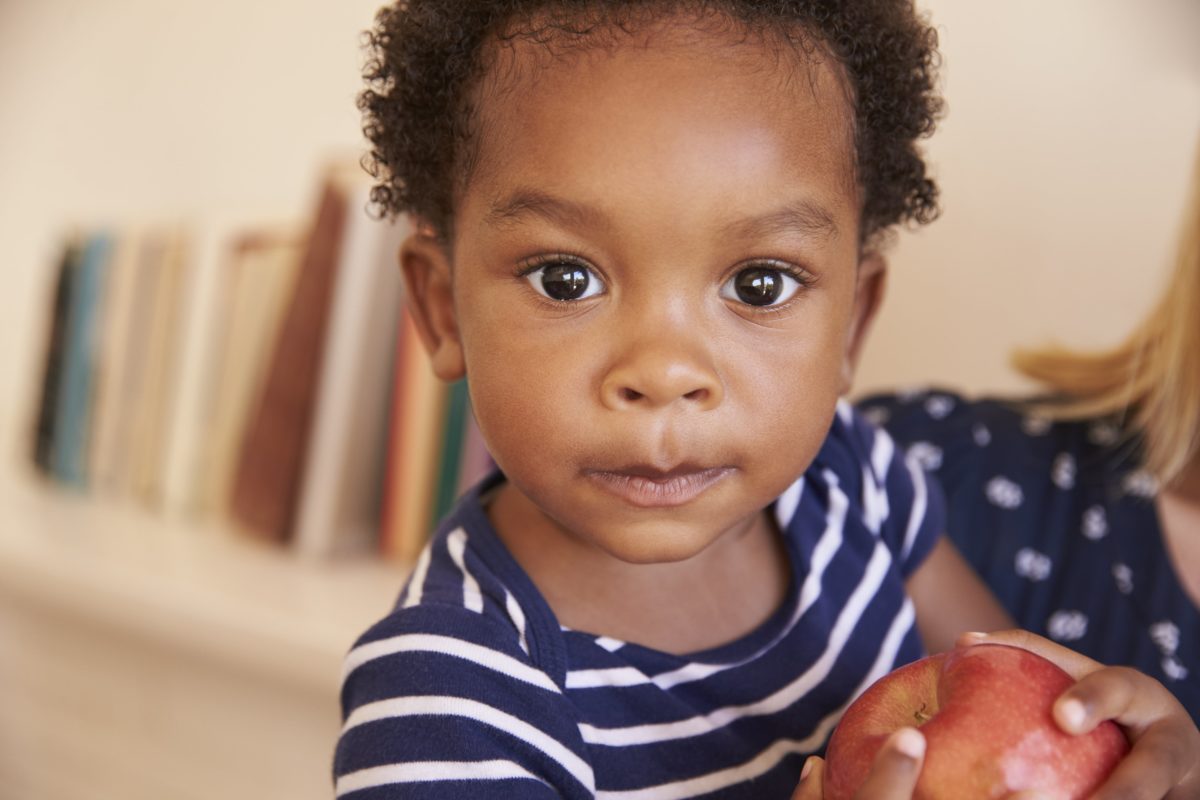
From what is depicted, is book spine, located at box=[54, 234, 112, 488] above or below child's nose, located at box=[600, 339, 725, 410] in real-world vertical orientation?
above

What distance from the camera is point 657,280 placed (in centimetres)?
63

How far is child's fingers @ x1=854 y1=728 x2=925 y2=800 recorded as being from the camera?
534 millimetres

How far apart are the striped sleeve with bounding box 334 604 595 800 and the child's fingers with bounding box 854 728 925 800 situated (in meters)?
0.23

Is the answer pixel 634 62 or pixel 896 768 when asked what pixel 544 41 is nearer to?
pixel 634 62

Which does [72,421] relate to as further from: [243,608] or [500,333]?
[500,333]

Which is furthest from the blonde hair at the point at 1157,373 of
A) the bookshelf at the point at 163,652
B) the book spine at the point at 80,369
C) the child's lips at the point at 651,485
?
the book spine at the point at 80,369

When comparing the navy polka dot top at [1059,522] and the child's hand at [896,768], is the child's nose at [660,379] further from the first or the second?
the navy polka dot top at [1059,522]

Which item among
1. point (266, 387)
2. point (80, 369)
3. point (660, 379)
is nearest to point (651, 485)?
point (660, 379)

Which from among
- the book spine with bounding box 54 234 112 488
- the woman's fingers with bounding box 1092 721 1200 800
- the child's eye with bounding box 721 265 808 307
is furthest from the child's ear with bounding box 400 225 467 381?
the book spine with bounding box 54 234 112 488

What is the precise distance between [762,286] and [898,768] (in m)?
0.30

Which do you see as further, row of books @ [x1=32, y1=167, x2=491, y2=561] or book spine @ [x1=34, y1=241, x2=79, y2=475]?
book spine @ [x1=34, y1=241, x2=79, y2=475]

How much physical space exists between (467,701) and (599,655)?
12 centimetres

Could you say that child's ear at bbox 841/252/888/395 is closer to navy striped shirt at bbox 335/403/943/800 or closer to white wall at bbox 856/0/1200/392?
navy striped shirt at bbox 335/403/943/800

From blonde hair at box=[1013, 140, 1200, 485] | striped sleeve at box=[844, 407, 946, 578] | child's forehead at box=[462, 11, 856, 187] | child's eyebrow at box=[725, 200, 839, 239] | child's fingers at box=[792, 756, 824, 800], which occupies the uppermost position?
child's forehead at box=[462, 11, 856, 187]
